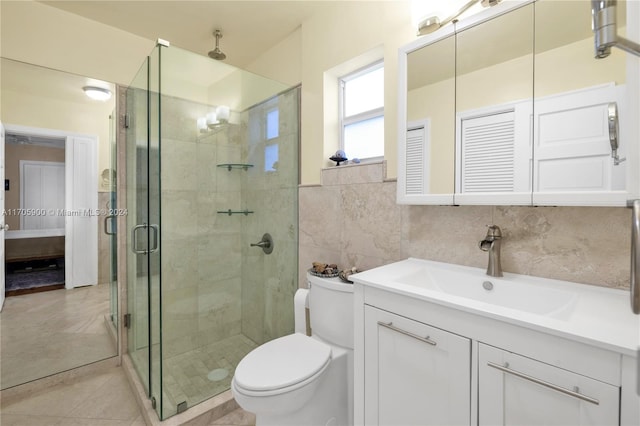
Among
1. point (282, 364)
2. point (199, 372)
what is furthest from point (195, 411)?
point (282, 364)

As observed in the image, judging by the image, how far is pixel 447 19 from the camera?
1.33 meters

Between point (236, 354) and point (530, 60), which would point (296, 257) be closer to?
point (236, 354)

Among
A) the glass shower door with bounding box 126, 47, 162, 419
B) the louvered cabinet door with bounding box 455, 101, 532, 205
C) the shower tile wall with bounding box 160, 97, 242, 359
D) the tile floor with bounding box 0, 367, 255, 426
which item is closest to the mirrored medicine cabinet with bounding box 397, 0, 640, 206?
the louvered cabinet door with bounding box 455, 101, 532, 205

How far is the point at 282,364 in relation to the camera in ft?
4.32

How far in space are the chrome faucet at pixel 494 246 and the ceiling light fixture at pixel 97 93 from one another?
2.73 m

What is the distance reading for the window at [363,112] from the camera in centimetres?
188

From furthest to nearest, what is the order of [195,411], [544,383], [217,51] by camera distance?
[217,51], [195,411], [544,383]

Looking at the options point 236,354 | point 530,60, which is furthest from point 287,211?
point 530,60

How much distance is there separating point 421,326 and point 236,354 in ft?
5.10

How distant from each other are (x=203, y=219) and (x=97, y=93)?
131 cm

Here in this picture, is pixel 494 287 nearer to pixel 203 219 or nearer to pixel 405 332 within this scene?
pixel 405 332

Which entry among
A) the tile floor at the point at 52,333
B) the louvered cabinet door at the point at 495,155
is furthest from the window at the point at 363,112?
the tile floor at the point at 52,333

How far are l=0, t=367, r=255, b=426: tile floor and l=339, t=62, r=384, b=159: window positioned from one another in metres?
1.83

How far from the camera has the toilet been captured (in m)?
1.19
